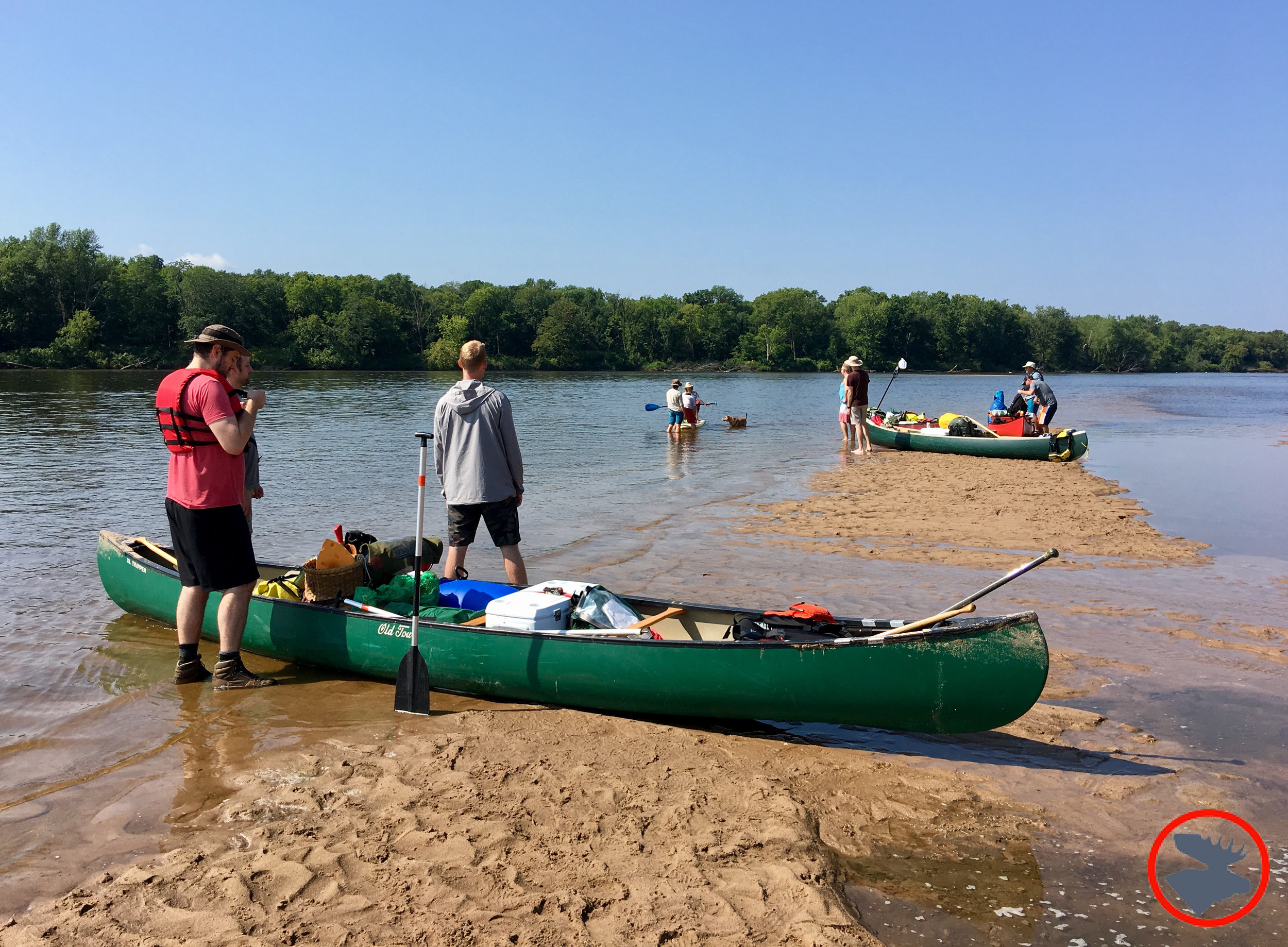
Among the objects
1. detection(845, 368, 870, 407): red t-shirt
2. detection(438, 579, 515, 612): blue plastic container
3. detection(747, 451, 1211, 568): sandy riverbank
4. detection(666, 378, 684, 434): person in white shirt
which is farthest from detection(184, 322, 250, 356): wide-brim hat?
detection(666, 378, 684, 434): person in white shirt

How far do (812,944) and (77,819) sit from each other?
10.9 ft

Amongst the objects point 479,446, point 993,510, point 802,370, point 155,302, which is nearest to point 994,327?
point 802,370

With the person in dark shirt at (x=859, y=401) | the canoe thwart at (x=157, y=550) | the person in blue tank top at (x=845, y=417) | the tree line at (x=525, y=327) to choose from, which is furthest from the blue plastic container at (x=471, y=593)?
the tree line at (x=525, y=327)

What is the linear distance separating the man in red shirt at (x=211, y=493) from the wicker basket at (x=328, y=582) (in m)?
0.44

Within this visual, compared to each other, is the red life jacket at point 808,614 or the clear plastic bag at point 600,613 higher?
the red life jacket at point 808,614

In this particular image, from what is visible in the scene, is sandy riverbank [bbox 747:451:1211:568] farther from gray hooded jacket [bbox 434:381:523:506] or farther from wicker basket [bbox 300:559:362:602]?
wicker basket [bbox 300:559:362:602]

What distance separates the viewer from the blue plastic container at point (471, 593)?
246 inches

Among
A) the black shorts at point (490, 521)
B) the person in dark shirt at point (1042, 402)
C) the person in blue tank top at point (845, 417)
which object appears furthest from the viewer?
the person in blue tank top at point (845, 417)

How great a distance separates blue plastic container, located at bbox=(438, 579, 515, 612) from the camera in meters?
6.25

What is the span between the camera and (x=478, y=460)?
627 cm

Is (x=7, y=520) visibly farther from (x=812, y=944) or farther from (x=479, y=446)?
(x=812, y=944)

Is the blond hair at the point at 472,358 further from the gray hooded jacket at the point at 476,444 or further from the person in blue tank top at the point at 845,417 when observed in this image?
the person in blue tank top at the point at 845,417

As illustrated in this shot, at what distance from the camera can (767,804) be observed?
4094 millimetres

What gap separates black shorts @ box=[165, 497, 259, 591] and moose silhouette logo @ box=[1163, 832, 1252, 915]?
5.20 m
